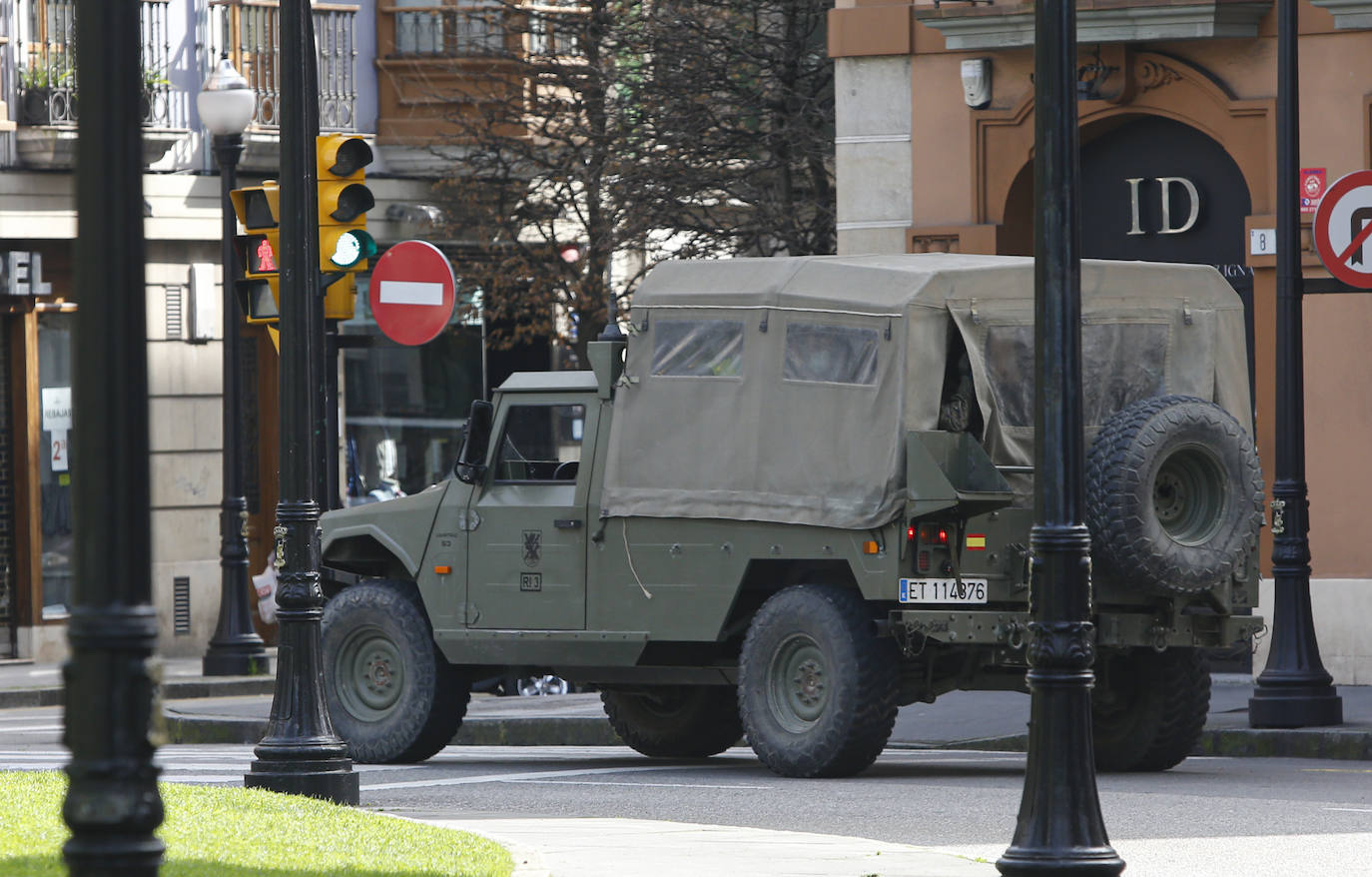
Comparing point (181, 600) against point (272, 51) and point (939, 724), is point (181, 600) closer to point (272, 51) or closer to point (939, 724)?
point (272, 51)

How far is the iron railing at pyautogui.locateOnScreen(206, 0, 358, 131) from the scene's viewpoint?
27.1 metres

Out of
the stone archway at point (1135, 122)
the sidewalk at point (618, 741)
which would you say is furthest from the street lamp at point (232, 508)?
the stone archway at point (1135, 122)

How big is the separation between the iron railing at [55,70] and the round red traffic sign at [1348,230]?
40.0 feet

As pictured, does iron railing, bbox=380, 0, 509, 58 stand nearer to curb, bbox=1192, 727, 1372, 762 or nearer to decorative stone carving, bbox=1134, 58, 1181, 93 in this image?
decorative stone carving, bbox=1134, 58, 1181, 93

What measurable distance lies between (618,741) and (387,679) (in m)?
2.53

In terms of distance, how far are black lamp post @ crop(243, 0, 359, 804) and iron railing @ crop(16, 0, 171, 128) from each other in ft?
41.8

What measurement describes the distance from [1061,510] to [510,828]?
12.2 feet

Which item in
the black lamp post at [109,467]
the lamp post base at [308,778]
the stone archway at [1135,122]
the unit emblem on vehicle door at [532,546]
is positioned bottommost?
the lamp post base at [308,778]

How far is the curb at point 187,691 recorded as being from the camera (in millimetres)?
21344

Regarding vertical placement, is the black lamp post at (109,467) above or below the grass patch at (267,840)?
above

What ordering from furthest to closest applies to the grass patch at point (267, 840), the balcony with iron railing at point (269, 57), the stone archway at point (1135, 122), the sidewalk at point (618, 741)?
the balcony with iron railing at point (269, 57) < the stone archway at point (1135, 122) < the sidewalk at point (618, 741) < the grass patch at point (267, 840)

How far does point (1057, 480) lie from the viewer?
8406 mm

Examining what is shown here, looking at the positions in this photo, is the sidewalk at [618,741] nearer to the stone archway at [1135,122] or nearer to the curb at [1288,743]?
the curb at [1288,743]

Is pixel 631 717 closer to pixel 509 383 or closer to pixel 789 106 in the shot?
pixel 509 383
